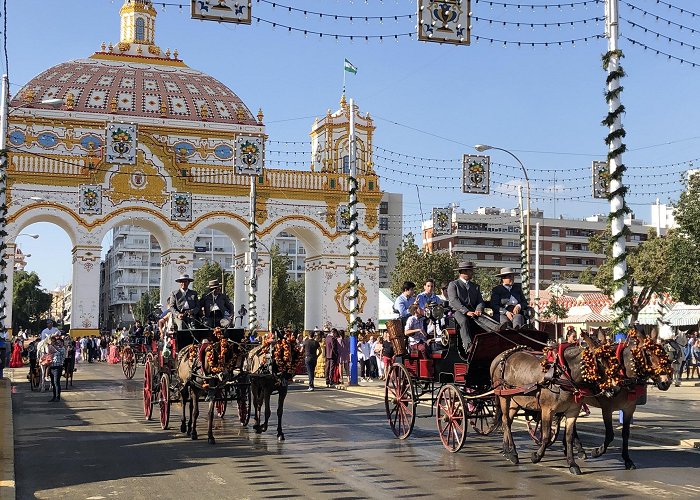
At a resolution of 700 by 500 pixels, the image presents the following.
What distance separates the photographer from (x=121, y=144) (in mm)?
39594

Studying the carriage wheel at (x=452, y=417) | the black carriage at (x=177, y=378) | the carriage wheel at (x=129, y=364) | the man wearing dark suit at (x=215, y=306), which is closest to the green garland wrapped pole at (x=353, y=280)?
the carriage wheel at (x=129, y=364)

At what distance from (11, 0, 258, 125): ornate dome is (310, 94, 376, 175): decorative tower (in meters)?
5.33

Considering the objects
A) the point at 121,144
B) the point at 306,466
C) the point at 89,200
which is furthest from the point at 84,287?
the point at 306,466

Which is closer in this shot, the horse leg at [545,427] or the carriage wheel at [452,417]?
the horse leg at [545,427]

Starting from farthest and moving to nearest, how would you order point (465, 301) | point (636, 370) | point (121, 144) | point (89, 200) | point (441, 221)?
1. point (89, 200)
2. point (441, 221)
3. point (121, 144)
4. point (465, 301)
5. point (636, 370)

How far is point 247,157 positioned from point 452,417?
2564 cm

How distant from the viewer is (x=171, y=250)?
53281 millimetres

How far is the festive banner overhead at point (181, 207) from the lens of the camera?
52.7 m

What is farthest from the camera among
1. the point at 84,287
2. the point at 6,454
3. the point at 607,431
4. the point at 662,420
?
the point at 84,287

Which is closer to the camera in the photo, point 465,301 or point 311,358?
point 465,301

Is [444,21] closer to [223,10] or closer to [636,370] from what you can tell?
[223,10]

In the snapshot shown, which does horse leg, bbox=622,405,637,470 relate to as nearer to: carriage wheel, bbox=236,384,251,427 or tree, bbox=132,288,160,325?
carriage wheel, bbox=236,384,251,427

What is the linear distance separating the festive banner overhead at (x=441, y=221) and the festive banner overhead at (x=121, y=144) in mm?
13842

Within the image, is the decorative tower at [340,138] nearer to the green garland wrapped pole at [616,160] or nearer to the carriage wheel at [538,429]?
the green garland wrapped pole at [616,160]
